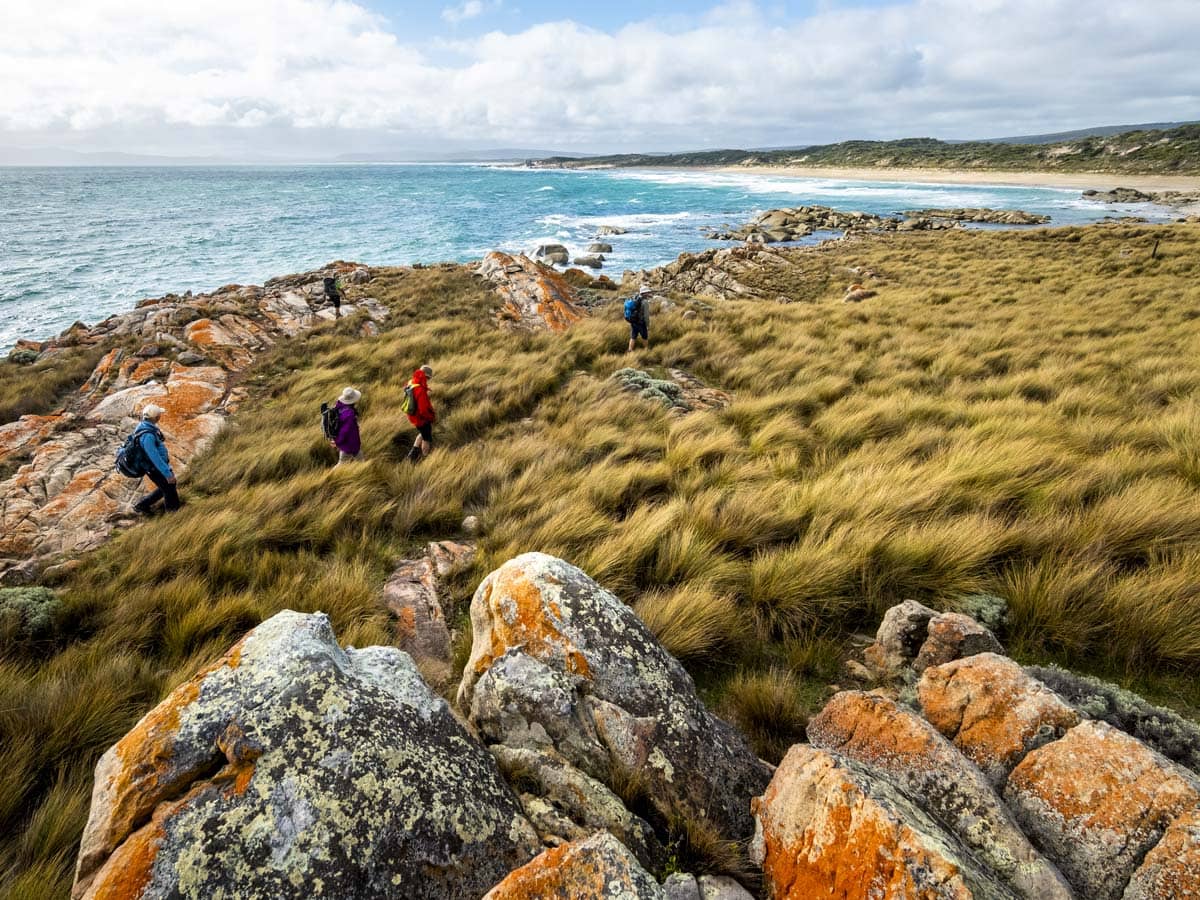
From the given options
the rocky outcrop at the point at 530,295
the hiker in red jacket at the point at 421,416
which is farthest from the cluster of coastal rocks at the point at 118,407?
the rocky outcrop at the point at 530,295

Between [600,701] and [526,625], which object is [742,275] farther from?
[600,701]

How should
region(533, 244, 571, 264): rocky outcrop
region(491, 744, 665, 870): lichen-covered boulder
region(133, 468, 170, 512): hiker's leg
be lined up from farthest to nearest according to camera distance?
region(533, 244, 571, 264): rocky outcrop, region(133, 468, 170, 512): hiker's leg, region(491, 744, 665, 870): lichen-covered boulder

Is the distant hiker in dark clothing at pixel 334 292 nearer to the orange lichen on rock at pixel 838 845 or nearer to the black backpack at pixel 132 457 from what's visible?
the black backpack at pixel 132 457

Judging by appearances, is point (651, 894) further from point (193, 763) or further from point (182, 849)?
point (193, 763)

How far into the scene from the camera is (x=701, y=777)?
231 cm

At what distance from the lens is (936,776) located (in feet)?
6.84

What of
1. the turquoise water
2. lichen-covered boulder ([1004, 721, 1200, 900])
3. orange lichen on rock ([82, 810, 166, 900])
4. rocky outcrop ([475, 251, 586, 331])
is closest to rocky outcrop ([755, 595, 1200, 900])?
lichen-covered boulder ([1004, 721, 1200, 900])

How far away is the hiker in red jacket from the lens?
26.2ft

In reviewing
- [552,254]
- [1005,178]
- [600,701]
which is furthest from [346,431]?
[1005,178]

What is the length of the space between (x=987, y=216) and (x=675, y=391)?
184 ft

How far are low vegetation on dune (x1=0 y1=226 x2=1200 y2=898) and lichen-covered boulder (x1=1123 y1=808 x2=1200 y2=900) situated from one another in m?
1.41

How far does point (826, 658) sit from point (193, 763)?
3507mm

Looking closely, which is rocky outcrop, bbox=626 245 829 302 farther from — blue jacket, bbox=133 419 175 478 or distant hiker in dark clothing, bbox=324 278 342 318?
blue jacket, bbox=133 419 175 478

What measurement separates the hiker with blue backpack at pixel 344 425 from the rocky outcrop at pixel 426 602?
2.96 m
